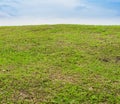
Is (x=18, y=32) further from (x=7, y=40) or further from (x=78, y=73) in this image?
(x=78, y=73)

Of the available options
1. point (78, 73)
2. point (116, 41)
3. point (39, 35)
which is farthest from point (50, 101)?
point (39, 35)

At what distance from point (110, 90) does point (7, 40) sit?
8.61m

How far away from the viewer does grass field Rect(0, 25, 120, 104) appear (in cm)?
1030

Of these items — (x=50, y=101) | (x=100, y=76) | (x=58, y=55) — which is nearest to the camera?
(x=50, y=101)

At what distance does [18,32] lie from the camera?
20.5 m

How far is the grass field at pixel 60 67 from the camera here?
33.8 feet

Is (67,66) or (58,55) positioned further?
(58,55)

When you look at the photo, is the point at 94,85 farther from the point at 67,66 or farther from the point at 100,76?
the point at 67,66

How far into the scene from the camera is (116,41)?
17406 millimetres

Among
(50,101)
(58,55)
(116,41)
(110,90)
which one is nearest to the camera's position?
(50,101)

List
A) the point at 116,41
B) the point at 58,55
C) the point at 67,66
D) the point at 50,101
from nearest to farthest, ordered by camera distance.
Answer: the point at 50,101
the point at 67,66
the point at 58,55
the point at 116,41

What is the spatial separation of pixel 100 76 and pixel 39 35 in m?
7.87

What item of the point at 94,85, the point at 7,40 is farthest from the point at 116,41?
the point at 94,85

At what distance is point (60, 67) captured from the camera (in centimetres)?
1307
